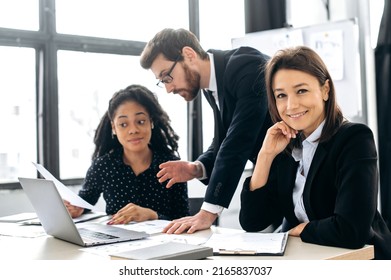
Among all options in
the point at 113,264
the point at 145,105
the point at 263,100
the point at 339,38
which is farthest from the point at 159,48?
the point at 339,38

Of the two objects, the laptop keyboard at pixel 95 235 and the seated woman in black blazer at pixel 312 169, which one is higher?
the seated woman in black blazer at pixel 312 169

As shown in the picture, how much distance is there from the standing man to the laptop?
17cm

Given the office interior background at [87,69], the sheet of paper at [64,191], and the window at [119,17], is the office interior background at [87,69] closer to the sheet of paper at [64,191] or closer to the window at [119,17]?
the window at [119,17]

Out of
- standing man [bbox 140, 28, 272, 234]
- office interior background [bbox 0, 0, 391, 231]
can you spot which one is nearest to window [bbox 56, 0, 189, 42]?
office interior background [bbox 0, 0, 391, 231]

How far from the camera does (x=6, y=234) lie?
1.56 m

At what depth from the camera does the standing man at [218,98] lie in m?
1.57

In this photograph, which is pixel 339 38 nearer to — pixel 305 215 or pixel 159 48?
pixel 159 48

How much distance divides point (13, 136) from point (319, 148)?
1.92 meters

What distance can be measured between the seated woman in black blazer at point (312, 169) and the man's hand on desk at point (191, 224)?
0.36 feet

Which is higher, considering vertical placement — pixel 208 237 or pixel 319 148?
pixel 319 148

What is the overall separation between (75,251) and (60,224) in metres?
0.14

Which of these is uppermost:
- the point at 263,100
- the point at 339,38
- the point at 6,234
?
the point at 339,38

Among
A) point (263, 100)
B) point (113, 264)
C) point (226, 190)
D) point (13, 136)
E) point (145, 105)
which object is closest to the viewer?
point (113, 264)

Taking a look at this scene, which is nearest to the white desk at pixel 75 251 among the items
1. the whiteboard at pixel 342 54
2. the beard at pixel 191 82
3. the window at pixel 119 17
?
the beard at pixel 191 82
